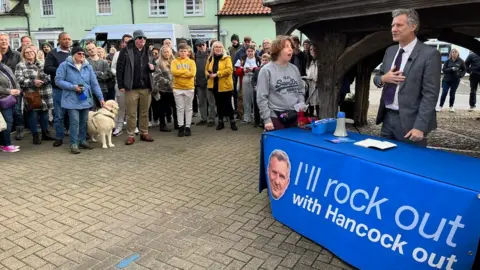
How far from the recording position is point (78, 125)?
6.62 metres

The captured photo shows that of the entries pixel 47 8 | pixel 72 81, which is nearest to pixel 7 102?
pixel 72 81

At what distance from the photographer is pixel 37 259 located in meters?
3.21

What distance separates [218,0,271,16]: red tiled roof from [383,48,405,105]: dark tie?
22.9 m

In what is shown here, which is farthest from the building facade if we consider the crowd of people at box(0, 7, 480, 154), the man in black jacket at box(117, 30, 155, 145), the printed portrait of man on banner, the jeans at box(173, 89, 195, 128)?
the printed portrait of man on banner

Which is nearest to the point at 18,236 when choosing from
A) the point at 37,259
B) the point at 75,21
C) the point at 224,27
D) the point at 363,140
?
the point at 37,259

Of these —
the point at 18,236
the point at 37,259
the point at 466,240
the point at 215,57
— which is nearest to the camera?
the point at 466,240

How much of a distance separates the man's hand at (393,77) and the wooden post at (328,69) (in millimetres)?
2277

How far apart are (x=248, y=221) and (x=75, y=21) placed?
2827 centimetres

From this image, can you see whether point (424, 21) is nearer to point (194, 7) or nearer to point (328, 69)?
point (328, 69)

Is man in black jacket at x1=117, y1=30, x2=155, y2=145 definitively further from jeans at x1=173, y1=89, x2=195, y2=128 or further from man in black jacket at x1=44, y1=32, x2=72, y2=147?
man in black jacket at x1=44, y1=32, x2=72, y2=147

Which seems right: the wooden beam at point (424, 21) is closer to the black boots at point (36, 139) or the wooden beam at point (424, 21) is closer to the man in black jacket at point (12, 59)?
the black boots at point (36, 139)

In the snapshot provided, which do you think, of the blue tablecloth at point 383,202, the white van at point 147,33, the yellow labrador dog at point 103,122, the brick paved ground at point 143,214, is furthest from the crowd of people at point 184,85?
the white van at point 147,33

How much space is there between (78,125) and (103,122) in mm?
416

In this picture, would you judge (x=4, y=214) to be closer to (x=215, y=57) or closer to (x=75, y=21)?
(x=215, y=57)
